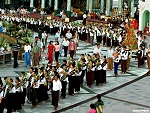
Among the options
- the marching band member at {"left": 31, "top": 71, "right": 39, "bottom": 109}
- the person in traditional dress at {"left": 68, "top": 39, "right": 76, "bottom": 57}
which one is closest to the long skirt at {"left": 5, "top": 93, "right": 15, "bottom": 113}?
the marching band member at {"left": 31, "top": 71, "right": 39, "bottom": 109}

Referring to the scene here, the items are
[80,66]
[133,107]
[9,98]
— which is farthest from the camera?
[80,66]

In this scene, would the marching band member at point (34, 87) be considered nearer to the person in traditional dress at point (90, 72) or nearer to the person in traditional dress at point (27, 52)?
the person in traditional dress at point (90, 72)

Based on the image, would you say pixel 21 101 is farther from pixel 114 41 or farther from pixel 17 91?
pixel 114 41

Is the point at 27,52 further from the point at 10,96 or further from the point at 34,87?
the point at 10,96

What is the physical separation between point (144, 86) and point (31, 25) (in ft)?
60.6

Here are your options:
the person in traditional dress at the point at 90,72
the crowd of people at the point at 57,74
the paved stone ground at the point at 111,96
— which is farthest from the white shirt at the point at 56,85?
the person in traditional dress at the point at 90,72

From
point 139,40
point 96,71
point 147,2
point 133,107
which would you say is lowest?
point 133,107

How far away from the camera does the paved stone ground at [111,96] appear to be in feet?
43.8

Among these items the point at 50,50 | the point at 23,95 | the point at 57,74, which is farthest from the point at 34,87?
the point at 50,50

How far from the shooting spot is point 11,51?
20.9m

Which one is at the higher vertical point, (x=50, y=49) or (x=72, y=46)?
(x=72, y=46)

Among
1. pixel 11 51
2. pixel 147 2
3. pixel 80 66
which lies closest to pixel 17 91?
pixel 80 66

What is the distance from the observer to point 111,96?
49.6ft

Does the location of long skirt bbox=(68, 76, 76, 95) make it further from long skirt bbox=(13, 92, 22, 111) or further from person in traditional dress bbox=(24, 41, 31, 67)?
person in traditional dress bbox=(24, 41, 31, 67)
